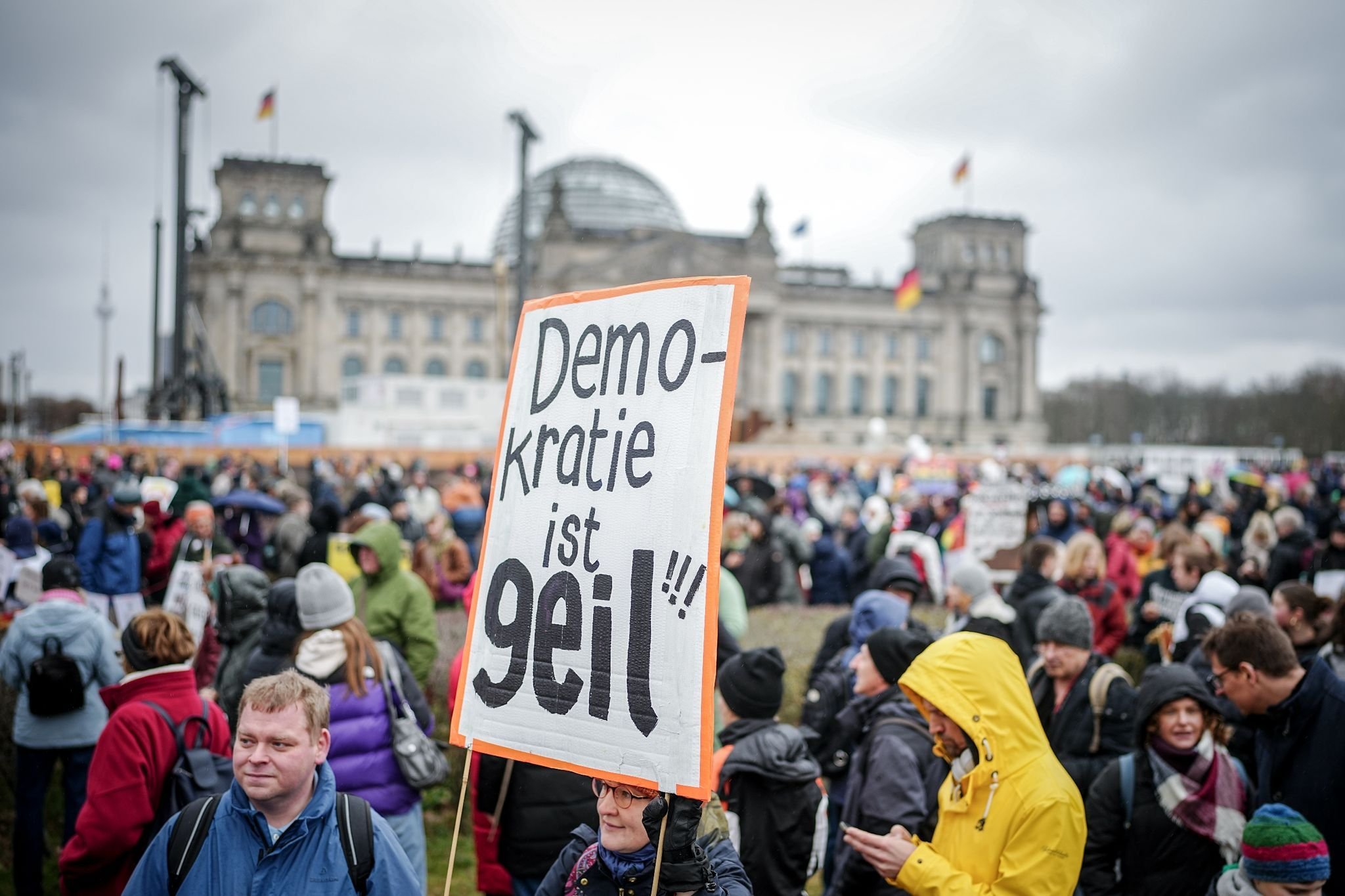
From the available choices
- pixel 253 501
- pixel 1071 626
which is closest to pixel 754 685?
pixel 1071 626

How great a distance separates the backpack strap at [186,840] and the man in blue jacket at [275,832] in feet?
0.03

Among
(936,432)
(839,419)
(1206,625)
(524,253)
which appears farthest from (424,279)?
→ (1206,625)

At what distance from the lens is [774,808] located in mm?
3328

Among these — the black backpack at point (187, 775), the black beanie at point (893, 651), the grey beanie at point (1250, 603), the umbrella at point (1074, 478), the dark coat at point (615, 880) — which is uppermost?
the umbrella at point (1074, 478)

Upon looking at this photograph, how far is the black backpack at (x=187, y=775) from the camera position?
349 cm

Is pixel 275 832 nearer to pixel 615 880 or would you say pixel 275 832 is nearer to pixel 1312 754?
pixel 615 880

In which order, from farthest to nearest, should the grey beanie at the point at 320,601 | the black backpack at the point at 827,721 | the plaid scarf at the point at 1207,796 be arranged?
the black backpack at the point at 827,721, the grey beanie at the point at 320,601, the plaid scarf at the point at 1207,796

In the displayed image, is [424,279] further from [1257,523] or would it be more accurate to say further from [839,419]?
[1257,523]

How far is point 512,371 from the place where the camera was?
9.94 ft

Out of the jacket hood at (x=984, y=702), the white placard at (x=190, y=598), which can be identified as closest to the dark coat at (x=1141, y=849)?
the jacket hood at (x=984, y=702)

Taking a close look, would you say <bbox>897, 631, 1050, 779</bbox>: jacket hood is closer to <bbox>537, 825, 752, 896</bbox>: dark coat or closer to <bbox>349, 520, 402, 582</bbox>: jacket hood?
<bbox>537, 825, 752, 896</bbox>: dark coat

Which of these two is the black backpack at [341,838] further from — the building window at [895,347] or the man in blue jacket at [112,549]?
the building window at [895,347]

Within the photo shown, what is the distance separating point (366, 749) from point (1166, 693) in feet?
9.15

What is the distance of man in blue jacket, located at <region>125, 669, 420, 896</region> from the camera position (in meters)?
2.54
